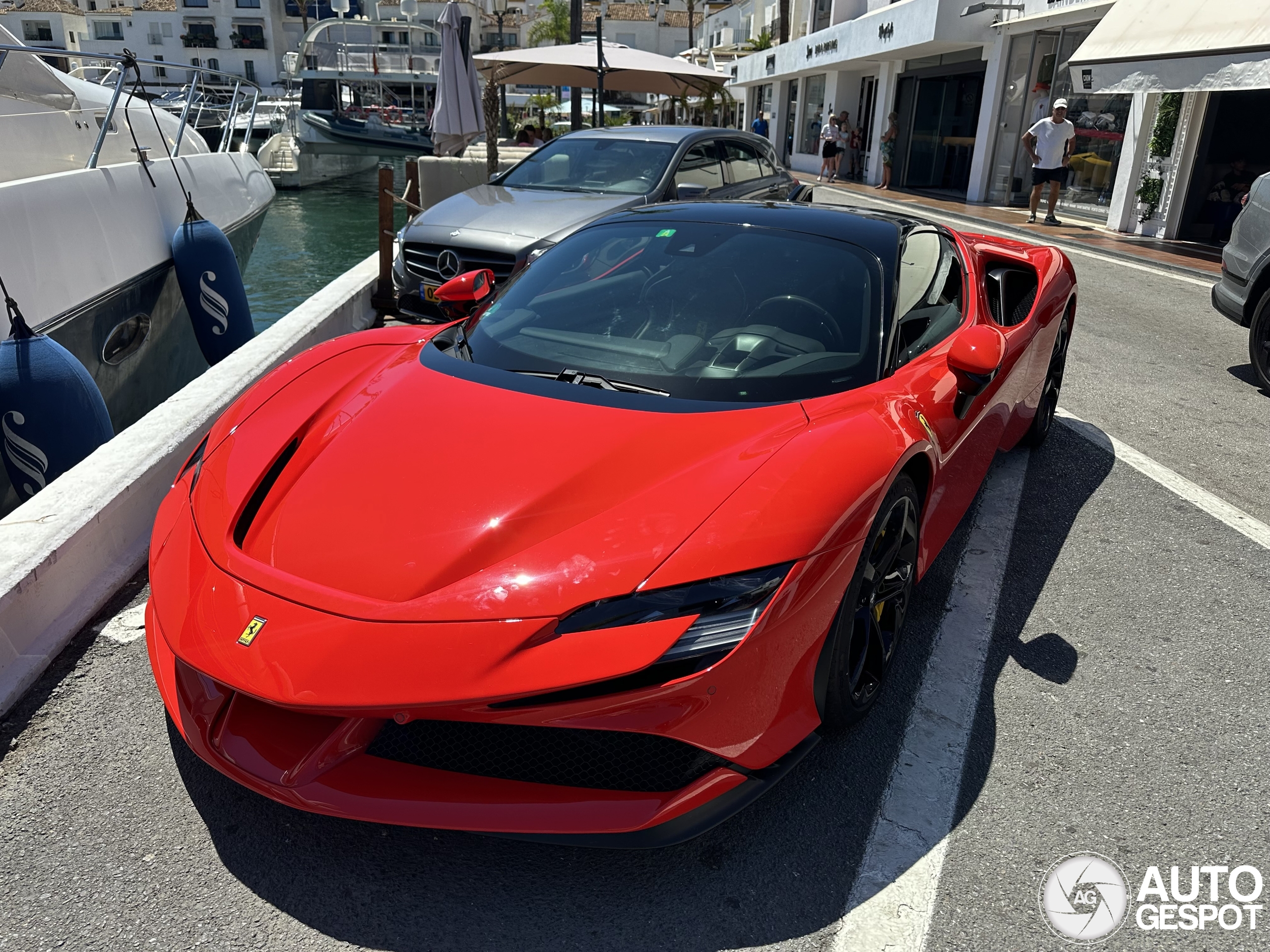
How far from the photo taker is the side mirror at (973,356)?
2.79 meters

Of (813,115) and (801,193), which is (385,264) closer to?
Result: (801,193)

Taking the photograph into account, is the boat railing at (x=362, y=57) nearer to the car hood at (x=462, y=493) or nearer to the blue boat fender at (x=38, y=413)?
the blue boat fender at (x=38, y=413)

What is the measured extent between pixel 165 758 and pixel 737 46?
49.3 metres

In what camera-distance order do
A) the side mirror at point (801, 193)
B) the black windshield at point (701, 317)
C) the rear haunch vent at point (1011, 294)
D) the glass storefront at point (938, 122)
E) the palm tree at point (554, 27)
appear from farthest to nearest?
the palm tree at point (554, 27) → the glass storefront at point (938, 122) → the side mirror at point (801, 193) → the rear haunch vent at point (1011, 294) → the black windshield at point (701, 317)

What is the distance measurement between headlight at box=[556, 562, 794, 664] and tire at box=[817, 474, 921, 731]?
12.5 inches

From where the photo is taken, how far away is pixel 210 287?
23.4ft

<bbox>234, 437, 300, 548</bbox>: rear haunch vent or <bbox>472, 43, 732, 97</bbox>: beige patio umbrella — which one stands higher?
<bbox>472, 43, 732, 97</bbox>: beige patio umbrella

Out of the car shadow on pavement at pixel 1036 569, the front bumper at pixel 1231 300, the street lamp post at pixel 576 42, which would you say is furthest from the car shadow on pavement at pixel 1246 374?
the street lamp post at pixel 576 42

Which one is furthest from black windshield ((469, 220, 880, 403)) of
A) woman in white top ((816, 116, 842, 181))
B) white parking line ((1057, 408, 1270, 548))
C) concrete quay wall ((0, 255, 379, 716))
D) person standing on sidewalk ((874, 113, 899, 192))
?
woman in white top ((816, 116, 842, 181))

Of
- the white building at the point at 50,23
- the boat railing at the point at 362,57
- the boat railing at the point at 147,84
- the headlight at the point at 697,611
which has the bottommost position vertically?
the headlight at the point at 697,611

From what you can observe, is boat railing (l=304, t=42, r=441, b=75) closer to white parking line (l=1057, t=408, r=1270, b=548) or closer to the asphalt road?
white parking line (l=1057, t=408, r=1270, b=548)

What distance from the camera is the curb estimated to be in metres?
10.6

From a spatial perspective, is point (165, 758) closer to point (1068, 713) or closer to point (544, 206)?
point (1068, 713)

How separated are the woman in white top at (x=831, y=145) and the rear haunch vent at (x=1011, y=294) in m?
20.5
